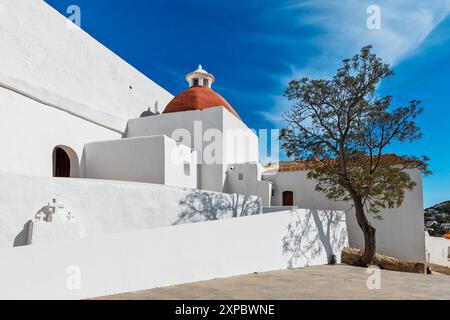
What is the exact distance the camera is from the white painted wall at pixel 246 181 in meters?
15.5

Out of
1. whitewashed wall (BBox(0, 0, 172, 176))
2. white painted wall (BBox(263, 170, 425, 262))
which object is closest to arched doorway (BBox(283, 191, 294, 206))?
white painted wall (BBox(263, 170, 425, 262))

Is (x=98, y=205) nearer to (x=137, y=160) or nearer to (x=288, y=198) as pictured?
(x=137, y=160)

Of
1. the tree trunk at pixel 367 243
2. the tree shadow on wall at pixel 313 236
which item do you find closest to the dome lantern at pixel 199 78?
the tree shadow on wall at pixel 313 236

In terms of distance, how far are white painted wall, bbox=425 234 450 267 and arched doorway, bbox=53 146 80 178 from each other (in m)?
16.9

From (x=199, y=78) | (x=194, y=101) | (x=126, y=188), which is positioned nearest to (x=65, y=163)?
(x=126, y=188)

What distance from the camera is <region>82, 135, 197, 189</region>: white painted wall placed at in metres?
11.1

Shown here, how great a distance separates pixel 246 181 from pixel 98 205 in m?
9.39

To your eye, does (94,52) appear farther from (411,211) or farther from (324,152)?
(411,211)

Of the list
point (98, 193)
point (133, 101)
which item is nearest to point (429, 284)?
point (98, 193)

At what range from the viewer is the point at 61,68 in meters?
12.9

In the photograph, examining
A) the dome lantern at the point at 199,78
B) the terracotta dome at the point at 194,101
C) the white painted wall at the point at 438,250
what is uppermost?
the dome lantern at the point at 199,78

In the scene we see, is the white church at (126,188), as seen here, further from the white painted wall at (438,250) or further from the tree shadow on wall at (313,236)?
the white painted wall at (438,250)

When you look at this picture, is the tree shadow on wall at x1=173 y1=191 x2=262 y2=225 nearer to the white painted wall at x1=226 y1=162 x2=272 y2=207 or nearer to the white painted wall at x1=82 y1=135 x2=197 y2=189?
the white painted wall at x1=82 y1=135 x2=197 y2=189

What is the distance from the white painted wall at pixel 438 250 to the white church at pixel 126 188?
197 inches
